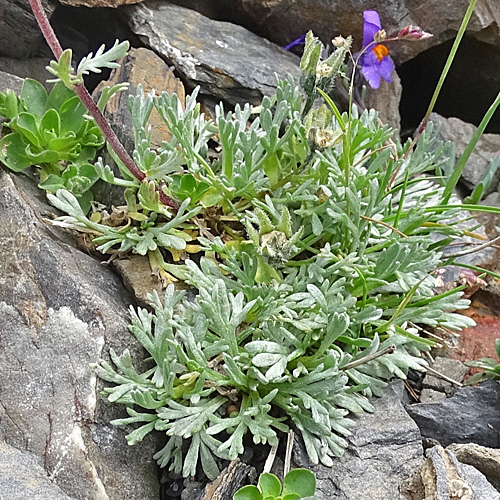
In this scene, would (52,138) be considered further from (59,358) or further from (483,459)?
(483,459)

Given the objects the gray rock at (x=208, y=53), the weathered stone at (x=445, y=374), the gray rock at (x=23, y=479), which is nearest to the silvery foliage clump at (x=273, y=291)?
the weathered stone at (x=445, y=374)

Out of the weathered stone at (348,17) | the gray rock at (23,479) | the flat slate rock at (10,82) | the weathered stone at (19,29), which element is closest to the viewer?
the gray rock at (23,479)

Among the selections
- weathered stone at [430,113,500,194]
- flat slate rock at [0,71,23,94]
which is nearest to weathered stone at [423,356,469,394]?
weathered stone at [430,113,500,194]

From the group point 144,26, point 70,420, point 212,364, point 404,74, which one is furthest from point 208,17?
point 70,420

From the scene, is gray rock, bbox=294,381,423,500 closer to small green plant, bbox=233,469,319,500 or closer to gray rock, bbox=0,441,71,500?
small green plant, bbox=233,469,319,500

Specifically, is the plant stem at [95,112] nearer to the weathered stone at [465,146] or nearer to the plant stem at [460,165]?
the plant stem at [460,165]
